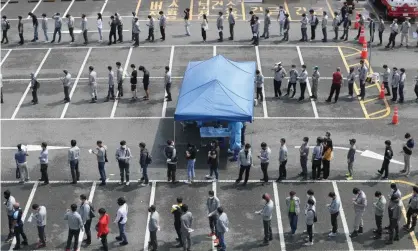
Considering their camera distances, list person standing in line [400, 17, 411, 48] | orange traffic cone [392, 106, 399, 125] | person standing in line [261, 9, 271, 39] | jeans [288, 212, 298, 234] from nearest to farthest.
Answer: jeans [288, 212, 298, 234] → orange traffic cone [392, 106, 399, 125] → person standing in line [400, 17, 411, 48] → person standing in line [261, 9, 271, 39]

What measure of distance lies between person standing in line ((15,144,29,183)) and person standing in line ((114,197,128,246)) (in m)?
5.04

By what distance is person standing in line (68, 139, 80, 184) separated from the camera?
82.5ft

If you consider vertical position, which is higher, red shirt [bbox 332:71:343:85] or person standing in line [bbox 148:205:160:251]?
red shirt [bbox 332:71:343:85]

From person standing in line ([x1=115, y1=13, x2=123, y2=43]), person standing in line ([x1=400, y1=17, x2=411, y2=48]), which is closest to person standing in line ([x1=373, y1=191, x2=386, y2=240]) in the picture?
person standing in line ([x1=400, y1=17, x2=411, y2=48])

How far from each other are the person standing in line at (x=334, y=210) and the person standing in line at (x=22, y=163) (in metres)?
10.1

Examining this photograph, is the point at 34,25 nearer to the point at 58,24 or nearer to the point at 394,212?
the point at 58,24

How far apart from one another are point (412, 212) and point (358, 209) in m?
1.69

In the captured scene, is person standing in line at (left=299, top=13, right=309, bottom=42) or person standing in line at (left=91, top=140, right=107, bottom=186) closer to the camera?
person standing in line at (left=91, top=140, right=107, bottom=186)

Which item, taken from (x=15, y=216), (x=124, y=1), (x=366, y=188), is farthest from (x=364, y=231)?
(x=124, y=1)

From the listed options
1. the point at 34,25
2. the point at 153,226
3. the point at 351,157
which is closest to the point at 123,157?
the point at 153,226

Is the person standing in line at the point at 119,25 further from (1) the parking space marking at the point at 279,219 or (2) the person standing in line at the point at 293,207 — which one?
(2) the person standing in line at the point at 293,207

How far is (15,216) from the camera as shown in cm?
2167

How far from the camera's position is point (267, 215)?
21.7 m

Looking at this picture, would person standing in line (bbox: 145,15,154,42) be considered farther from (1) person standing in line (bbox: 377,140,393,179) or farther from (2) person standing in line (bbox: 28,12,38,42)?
(1) person standing in line (bbox: 377,140,393,179)
